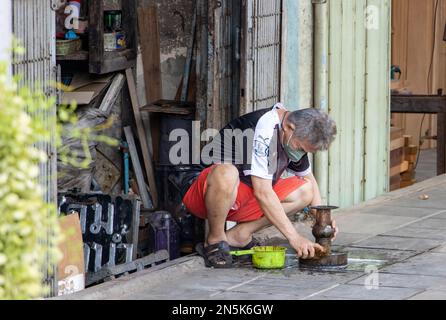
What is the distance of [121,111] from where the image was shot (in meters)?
10.3

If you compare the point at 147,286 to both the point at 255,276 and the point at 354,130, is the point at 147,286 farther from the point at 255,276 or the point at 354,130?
the point at 354,130

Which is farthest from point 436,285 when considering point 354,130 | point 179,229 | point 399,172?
point 399,172

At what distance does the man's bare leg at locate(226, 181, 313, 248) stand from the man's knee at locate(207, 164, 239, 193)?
20.4 inches

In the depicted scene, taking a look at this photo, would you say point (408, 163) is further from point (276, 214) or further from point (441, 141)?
point (276, 214)

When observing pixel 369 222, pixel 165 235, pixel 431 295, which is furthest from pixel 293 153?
pixel 369 222

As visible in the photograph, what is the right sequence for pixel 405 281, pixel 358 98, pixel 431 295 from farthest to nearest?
pixel 358 98 → pixel 405 281 → pixel 431 295

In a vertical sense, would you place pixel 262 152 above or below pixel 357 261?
above

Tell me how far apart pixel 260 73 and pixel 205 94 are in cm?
48

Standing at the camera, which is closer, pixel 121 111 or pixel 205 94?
pixel 205 94

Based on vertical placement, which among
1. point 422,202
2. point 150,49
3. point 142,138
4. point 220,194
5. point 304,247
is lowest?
point 422,202

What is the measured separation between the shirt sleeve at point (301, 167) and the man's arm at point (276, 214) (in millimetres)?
592

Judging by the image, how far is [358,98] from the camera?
37.0 feet

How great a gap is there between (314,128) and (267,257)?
1002 mm

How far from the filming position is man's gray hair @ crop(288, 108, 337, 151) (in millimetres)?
7863
